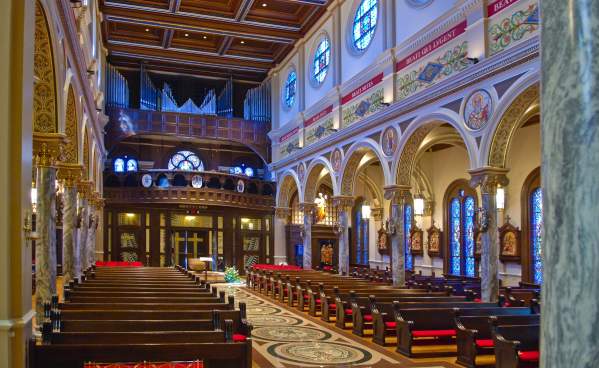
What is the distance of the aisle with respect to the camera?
892 cm

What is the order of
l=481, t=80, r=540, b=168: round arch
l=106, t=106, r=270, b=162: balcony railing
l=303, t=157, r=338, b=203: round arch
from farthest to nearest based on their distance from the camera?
l=106, t=106, r=270, b=162: balcony railing < l=303, t=157, r=338, b=203: round arch < l=481, t=80, r=540, b=168: round arch

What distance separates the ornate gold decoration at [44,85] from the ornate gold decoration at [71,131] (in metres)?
2.19

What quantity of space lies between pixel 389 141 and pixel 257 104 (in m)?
13.3

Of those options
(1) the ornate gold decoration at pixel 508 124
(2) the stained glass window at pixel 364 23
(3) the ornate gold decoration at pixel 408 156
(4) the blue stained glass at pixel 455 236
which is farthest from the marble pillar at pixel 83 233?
(4) the blue stained glass at pixel 455 236

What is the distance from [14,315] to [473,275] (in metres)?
18.1

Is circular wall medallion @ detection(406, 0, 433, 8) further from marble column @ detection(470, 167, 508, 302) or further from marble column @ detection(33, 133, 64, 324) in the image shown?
marble column @ detection(33, 133, 64, 324)

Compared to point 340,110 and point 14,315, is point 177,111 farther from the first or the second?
point 14,315

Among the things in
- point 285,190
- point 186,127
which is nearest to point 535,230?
point 285,190

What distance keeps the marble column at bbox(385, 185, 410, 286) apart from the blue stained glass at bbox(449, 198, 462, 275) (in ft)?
18.7

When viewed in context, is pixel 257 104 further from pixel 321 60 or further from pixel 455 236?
pixel 455 236

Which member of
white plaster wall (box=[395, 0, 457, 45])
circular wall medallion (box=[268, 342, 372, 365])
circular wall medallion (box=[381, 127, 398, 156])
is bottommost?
circular wall medallion (box=[268, 342, 372, 365])

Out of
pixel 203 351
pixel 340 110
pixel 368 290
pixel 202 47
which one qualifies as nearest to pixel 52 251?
pixel 203 351

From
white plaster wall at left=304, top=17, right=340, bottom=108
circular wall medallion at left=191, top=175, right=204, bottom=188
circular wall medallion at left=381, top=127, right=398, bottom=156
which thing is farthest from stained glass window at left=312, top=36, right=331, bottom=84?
circular wall medallion at left=191, top=175, right=204, bottom=188

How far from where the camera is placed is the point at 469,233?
69.9 ft
